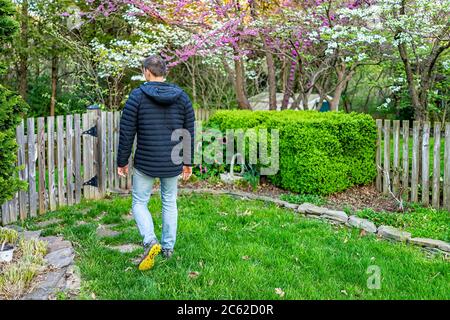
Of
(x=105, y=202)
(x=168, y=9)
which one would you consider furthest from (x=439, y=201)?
(x=168, y=9)

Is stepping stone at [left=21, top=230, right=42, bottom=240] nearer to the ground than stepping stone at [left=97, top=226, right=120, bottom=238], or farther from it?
farther from it

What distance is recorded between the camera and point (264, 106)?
42.4ft

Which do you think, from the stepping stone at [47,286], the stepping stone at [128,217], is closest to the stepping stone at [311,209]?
the stepping stone at [128,217]

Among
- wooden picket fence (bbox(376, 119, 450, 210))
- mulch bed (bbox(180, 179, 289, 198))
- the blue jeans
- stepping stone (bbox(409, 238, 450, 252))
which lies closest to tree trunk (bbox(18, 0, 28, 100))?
mulch bed (bbox(180, 179, 289, 198))

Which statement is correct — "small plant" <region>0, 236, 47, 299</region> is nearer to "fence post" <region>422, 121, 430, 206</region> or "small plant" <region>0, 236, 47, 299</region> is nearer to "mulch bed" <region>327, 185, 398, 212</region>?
"mulch bed" <region>327, 185, 398, 212</region>

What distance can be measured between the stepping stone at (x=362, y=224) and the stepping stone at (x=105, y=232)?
2.52 metres

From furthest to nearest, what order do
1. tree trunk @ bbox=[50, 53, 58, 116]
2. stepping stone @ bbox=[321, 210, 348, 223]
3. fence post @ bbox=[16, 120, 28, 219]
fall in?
tree trunk @ bbox=[50, 53, 58, 116]
stepping stone @ bbox=[321, 210, 348, 223]
fence post @ bbox=[16, 120, 28, 219]

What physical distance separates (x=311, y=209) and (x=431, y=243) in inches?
58.7

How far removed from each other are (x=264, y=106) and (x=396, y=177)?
22.3 ft

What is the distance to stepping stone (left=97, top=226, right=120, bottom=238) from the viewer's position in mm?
4656

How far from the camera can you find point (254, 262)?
12.4ft

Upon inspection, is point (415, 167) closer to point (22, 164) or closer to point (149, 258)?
point (149, 258)

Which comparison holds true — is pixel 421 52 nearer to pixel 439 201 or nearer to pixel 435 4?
pixel 435 4

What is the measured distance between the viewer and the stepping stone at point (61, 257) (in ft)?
11.4
